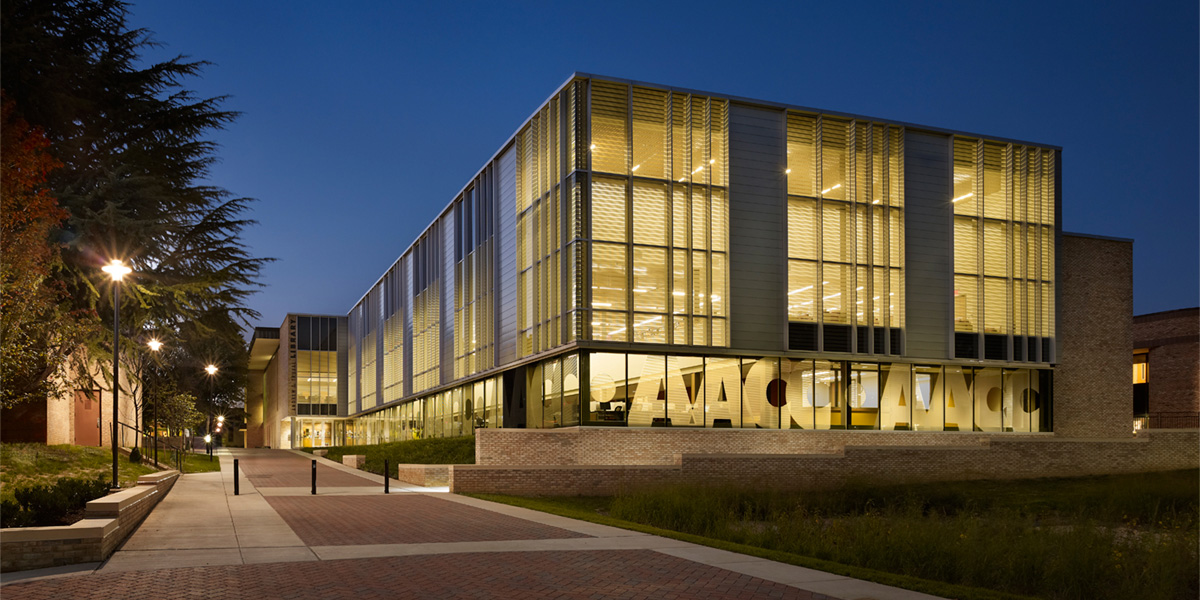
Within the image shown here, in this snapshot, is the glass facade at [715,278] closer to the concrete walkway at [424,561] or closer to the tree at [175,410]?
the concrete walkway at [424,561]

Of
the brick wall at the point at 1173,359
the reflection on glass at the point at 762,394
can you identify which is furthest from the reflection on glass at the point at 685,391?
the brick wall at the point at 1173,359

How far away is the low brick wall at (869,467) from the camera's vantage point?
2600 centimetres

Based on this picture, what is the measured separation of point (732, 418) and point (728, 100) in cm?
1177

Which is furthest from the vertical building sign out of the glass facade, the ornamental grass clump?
the ornamental grass clump

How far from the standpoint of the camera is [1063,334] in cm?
4034

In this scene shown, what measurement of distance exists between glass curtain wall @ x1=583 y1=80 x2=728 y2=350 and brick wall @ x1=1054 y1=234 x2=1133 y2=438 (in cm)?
1720

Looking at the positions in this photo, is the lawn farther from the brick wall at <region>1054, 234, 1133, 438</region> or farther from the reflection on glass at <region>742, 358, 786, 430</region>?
the brick wall at <region>1054, 234, 1133, 438</region>

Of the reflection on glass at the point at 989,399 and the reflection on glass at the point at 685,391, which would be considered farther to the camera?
the reflection on glass at the point at 989,399

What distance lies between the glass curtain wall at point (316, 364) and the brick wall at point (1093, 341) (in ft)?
219

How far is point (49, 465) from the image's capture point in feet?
76.2

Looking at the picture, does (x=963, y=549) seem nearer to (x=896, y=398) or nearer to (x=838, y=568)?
(x=838, y=568)

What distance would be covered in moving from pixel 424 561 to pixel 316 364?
8029cm

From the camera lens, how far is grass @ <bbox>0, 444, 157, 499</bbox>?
20.6 meters

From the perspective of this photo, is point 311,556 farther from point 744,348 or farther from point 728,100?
point 728,100
